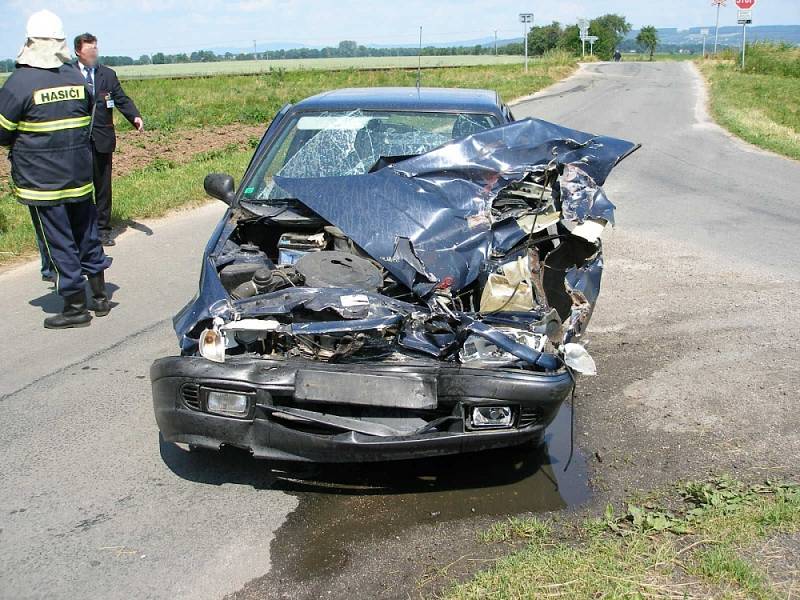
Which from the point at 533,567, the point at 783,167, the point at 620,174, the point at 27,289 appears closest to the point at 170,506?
the point at 533,567

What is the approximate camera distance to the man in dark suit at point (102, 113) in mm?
8516

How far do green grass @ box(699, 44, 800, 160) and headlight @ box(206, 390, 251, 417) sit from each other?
48.5 feet

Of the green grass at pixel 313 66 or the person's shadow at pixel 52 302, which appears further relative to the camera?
the green grass at pixel 313 66

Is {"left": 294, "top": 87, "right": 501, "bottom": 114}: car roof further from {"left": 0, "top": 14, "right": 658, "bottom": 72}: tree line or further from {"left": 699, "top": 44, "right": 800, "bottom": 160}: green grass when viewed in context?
{"left": 0, "top": 14, "right": 658, "bottom": 72}: tree line

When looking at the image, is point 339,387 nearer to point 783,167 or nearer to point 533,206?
point 533,206

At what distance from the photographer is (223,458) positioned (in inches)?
173

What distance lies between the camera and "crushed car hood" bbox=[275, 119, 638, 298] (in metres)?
4.50

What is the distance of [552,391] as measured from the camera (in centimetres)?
366

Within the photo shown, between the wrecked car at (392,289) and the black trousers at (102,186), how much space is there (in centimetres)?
348

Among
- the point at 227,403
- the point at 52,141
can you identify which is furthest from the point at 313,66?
the point at 227,403

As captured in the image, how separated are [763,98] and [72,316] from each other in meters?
29.0

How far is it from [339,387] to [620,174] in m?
11.1

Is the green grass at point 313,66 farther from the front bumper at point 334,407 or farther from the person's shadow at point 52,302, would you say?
the front bumper at point 334,407

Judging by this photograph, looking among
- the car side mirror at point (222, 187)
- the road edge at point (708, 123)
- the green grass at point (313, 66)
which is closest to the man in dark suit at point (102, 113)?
the car side mirror at point (222, 187)
